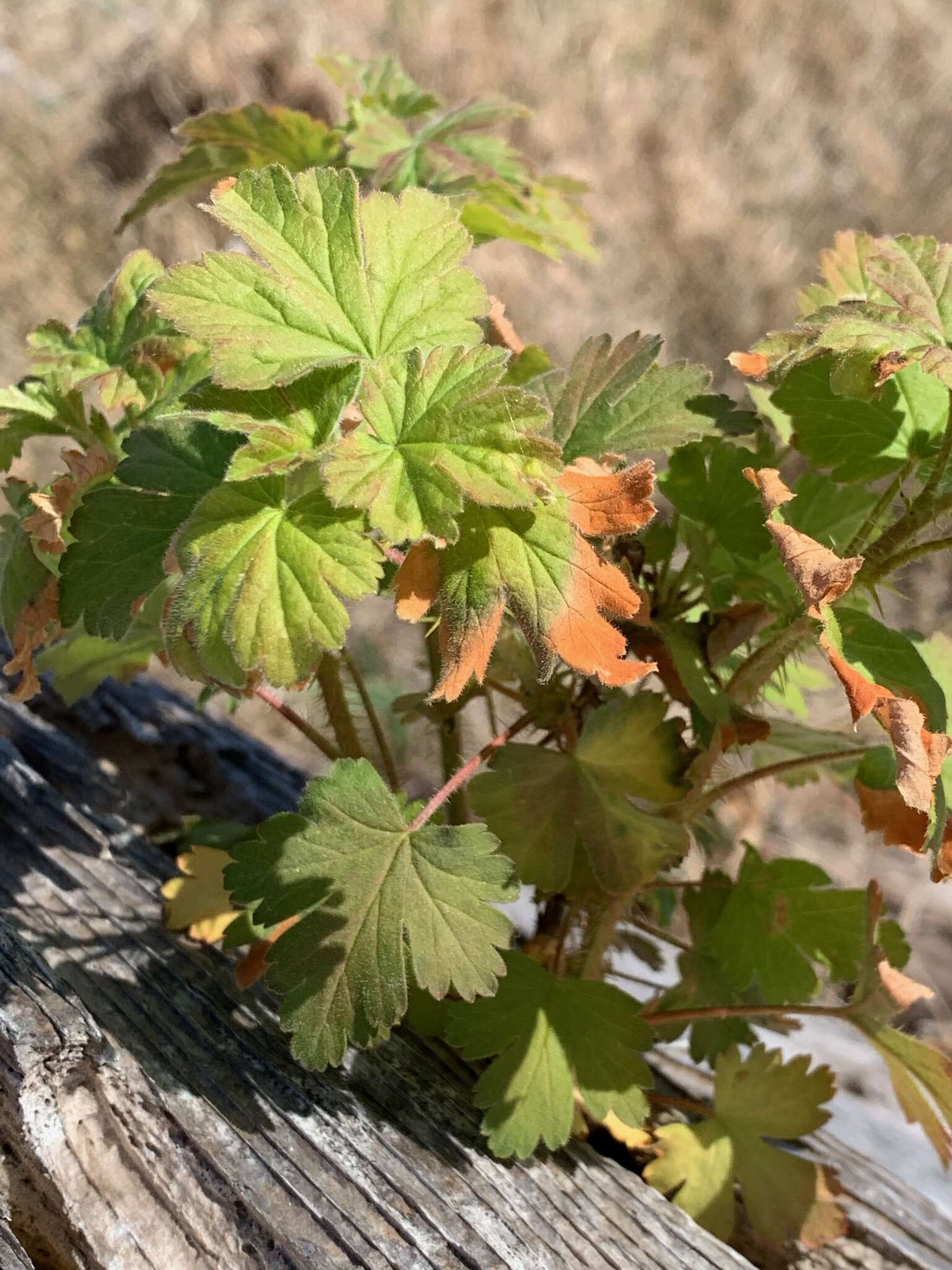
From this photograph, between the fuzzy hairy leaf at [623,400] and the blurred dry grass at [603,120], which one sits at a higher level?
A: the blurred dry grass at [603,120]

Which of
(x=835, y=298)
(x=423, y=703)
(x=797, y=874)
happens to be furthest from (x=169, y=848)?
(x=835, y=298)

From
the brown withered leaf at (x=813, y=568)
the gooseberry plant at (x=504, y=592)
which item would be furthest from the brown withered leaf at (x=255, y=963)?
the brown withered leaf at (x=813, y=568)

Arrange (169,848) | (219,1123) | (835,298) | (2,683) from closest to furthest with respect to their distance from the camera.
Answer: (219,1123) < (835,298) < (169,848) < (2,683)

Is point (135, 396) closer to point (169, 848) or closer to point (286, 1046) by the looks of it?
point (286, 1046)

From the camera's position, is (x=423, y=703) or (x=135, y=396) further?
(x=423, y=703)

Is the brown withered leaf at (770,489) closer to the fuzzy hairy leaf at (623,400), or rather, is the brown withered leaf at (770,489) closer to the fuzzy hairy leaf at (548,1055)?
the fuzzy hairy leaf at (623,400)

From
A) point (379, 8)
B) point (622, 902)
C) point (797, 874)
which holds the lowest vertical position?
point (622, 902)

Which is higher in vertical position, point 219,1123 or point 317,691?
point 317,691

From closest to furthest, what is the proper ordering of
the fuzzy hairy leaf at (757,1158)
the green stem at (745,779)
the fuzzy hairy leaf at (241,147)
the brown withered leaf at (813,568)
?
the brown withered leaf at (813,568), the green stem at (745,779), the fuzzy hairy leaf at (757,1158), the fuzzy hairy leaf at (241,147)
